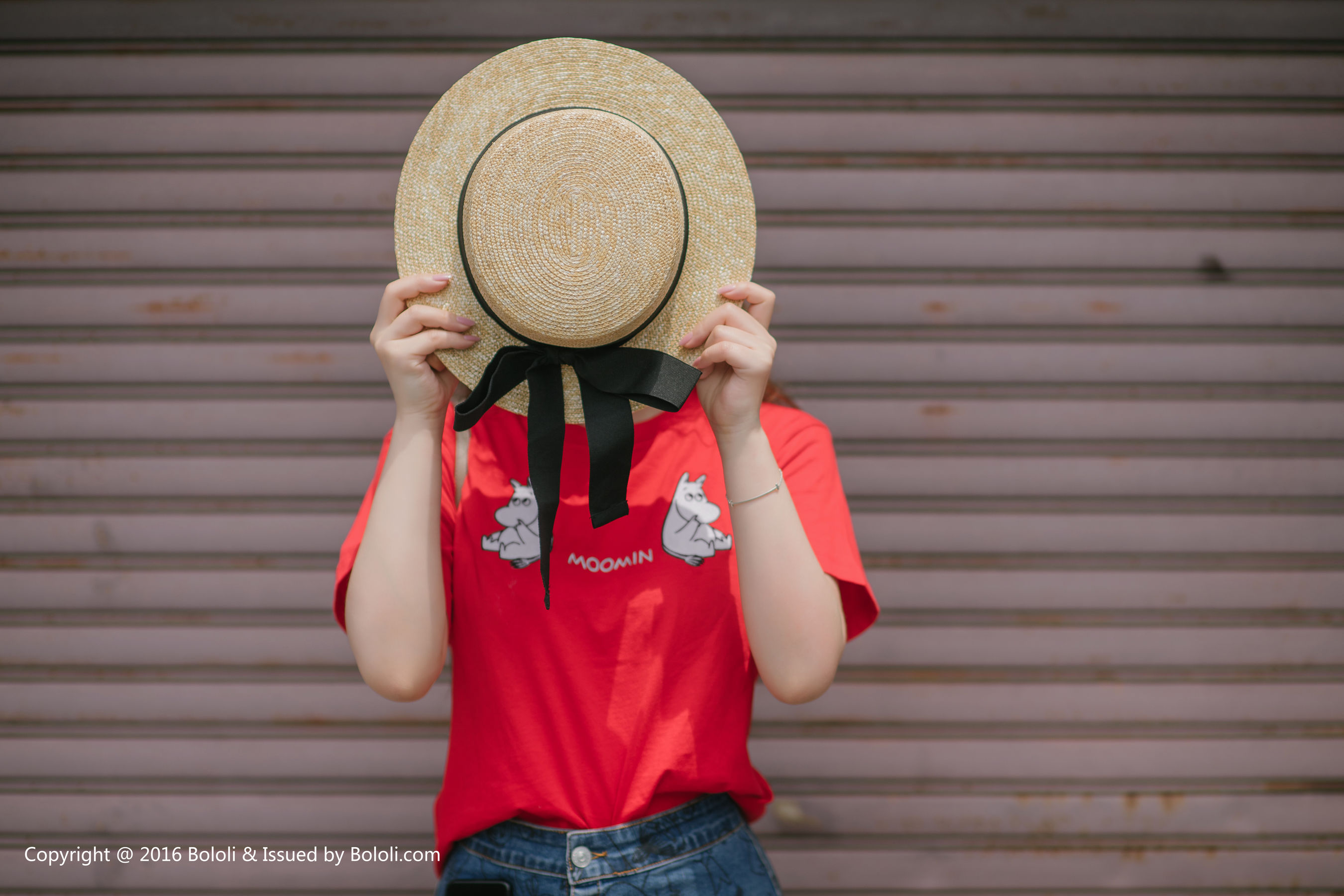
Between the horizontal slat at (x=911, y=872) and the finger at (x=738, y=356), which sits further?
the horizontal slat at (x=911, y=872)

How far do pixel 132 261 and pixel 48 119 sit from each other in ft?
1.90

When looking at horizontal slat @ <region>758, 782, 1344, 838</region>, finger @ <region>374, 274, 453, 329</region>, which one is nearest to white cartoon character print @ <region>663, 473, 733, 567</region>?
finger @ <region>374, 274, 453, 329</region>

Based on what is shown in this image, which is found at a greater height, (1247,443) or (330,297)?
(330,297)

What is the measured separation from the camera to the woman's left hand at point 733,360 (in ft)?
4.39

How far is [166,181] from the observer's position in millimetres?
2602

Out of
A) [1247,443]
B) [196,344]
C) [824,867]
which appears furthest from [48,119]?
[1247,443]

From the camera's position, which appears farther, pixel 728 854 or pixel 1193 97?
pixel 1193 97

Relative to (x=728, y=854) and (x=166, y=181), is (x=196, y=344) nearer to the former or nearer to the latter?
(x=166, y=181)

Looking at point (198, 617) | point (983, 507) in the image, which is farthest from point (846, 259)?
point (198, 617)

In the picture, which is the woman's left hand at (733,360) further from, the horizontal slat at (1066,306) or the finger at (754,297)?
the horizontal slat at (1066,306)

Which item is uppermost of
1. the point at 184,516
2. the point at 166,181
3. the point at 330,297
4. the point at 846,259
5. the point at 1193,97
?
the point at 1193,97

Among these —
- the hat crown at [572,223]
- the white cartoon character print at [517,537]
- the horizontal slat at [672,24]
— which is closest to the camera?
the hat crown at [572,223]

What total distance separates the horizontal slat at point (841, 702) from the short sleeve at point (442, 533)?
131 centimetres

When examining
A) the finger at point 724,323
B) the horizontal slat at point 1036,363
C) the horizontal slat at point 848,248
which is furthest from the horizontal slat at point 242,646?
the finger at point 724,323
